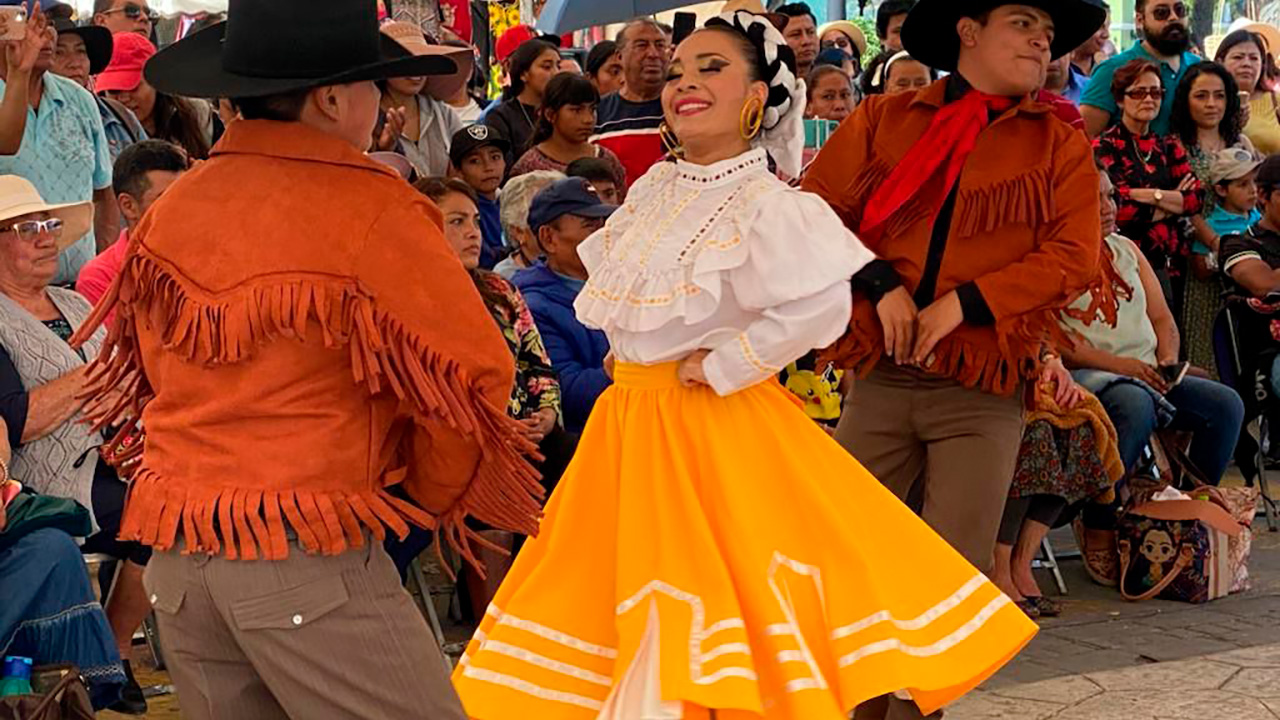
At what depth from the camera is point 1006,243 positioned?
5.05 metres

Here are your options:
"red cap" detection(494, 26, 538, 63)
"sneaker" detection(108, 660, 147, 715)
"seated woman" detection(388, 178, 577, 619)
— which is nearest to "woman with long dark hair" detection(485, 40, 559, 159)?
"red cap" detection(494, 26, 538, 63)

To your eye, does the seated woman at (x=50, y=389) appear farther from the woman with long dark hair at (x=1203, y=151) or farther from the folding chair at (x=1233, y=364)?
the woman with long dark hair at (x=1203, y=151)

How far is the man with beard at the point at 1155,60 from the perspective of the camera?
400 inches

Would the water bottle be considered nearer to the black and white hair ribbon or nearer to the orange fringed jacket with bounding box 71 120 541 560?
the orange fringed jacket with bounding box 71 120 541 560

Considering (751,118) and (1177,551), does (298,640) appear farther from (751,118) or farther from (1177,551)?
(1177,551)

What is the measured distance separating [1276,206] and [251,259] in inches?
291

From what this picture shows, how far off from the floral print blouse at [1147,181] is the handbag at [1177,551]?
232cm

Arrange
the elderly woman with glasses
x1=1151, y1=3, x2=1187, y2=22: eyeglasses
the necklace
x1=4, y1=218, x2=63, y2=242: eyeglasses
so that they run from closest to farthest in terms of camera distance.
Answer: x1=4, y1=218, x2=63, y2=242: eyeglasses → the elderly woman with glasses → the necklace → x1=1151, y1=3, x2=1187, y2=22: eyeglasses

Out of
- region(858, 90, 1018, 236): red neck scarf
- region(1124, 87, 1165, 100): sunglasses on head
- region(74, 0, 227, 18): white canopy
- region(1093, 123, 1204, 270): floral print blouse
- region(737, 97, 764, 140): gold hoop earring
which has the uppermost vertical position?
region(737, 97, 764, 140): gold hoop earring

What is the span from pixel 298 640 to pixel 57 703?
1.90 m

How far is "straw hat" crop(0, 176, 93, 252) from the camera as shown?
232 inches

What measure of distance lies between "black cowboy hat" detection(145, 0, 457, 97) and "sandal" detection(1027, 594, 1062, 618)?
183 inches

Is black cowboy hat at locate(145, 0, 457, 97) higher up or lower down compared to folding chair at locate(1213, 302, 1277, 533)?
higher up

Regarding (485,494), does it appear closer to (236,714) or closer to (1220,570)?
(236,714)
